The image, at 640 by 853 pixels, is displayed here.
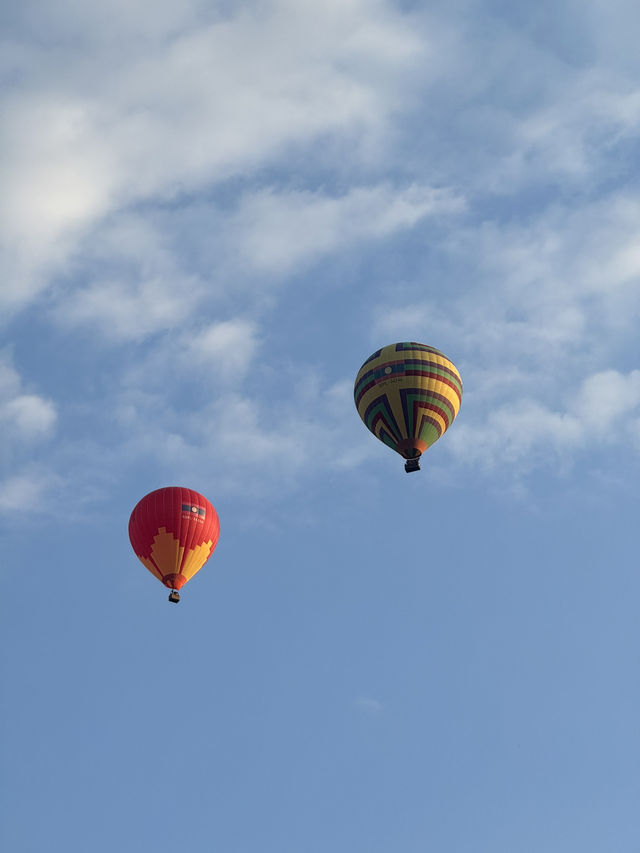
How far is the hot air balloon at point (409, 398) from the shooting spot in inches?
2459

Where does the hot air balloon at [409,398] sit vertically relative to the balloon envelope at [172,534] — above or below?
above

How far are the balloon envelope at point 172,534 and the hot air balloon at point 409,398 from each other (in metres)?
8.26

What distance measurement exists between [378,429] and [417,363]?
10.6ft

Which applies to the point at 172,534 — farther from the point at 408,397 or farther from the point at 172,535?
the point at 408,397

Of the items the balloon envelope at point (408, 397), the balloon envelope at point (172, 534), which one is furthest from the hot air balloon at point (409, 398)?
the balloon envelope at point (172, 534)

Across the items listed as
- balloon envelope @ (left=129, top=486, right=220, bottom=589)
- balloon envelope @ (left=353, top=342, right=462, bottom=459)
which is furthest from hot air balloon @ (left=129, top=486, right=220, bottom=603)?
balloon envelope @ (left=353, top=342, right=462, bottom=459)

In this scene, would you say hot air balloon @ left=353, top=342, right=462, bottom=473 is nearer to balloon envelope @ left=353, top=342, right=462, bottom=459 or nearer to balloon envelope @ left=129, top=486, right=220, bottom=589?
balloon envelope @ left=353, top=342, right=462, bottom=459

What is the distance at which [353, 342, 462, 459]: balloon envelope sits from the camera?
205 feet

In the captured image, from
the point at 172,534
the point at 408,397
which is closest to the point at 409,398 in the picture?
the point at 408,397

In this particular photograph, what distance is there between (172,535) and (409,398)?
11243 mm

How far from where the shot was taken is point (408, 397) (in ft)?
205

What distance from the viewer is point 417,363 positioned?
62781 mm

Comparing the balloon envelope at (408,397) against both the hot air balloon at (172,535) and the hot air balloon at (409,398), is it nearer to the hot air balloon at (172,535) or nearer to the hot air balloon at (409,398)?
the hot air balloon at (409,398)

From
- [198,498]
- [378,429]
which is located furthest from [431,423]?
[198,498]
